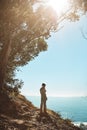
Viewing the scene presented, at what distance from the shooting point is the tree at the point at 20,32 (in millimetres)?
26475

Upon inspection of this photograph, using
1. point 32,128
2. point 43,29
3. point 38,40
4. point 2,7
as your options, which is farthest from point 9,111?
point 38,40

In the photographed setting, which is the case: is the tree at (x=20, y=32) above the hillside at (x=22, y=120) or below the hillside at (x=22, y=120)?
above

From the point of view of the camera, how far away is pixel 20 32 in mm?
34250

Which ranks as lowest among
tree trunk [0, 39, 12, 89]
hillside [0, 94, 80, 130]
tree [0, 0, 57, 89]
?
hillside [0, 94, 80, 130]

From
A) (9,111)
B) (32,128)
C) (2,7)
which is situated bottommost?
(32,128)

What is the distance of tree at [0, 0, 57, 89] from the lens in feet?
86.9

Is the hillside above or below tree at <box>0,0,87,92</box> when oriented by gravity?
below

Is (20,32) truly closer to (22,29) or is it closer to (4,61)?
(22,29)

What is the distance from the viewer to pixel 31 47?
125ft

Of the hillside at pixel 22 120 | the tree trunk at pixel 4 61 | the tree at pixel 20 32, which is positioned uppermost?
the tree at pixel 20 32

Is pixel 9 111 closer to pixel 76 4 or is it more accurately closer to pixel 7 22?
pixel 7 22

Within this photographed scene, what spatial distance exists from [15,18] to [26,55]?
11021mm

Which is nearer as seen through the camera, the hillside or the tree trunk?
the hillside

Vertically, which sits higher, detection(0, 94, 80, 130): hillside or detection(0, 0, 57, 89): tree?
detection(0, 0, 57, 89): tree
